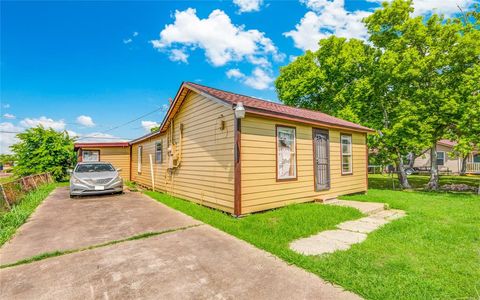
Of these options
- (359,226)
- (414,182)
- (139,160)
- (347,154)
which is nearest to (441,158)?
(414,182)

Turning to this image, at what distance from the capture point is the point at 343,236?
178 inches

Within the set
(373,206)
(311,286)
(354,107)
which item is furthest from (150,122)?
(311,286)

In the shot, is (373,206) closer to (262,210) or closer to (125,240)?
(262,210)

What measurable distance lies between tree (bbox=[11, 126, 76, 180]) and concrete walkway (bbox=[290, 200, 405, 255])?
62.5 ft

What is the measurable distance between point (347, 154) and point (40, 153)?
19.7 metres

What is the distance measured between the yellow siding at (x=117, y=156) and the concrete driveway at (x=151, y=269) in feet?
46.8

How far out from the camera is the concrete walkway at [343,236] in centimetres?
390

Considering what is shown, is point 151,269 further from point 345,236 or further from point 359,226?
point 359,226

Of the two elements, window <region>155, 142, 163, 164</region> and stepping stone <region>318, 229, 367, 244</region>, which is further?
window <region>155, 142, 163, 164</region>

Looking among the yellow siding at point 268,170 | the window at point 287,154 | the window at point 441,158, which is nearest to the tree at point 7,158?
the yellow siding at point 268,170

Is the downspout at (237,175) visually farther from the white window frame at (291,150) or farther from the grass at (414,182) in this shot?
the grass at (414,182)

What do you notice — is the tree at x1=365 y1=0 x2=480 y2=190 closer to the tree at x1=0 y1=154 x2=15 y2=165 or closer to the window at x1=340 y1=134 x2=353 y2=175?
the window at x1=340 y1=134 x2=353 y2=175

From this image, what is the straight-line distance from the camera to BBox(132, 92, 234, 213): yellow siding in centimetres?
644

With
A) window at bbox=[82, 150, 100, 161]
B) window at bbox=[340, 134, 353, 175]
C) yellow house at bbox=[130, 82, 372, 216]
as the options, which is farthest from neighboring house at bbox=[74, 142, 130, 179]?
window at bbox=[340, 134, 353, 175]
